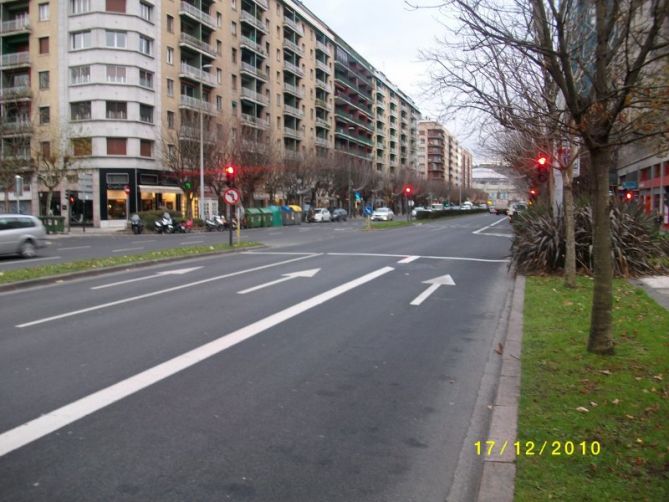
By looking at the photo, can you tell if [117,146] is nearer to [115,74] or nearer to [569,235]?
[115,74]

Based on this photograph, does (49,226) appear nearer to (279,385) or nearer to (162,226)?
(162,226)

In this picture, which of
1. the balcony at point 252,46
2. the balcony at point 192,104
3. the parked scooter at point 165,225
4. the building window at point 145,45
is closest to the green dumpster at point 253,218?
the parked scooter at point 165,225

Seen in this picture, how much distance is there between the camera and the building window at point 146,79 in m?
48.5

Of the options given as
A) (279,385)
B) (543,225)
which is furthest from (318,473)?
(543,225)

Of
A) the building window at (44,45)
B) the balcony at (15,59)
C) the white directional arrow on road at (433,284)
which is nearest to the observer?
the white directional arrow on road at (433,284)

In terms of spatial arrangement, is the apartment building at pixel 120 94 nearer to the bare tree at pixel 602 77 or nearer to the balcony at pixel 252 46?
the balcony at pixel 252 46

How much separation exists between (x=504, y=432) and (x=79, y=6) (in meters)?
53.2

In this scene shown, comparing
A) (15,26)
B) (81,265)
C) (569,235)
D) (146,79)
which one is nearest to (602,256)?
(569,235)

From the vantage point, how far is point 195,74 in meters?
53.6

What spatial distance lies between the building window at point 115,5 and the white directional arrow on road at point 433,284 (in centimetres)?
4417

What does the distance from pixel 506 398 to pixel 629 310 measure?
476 centimetres

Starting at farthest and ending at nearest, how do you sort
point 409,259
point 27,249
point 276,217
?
1. point 276,217
2. point 27,249
3. point 409,259
